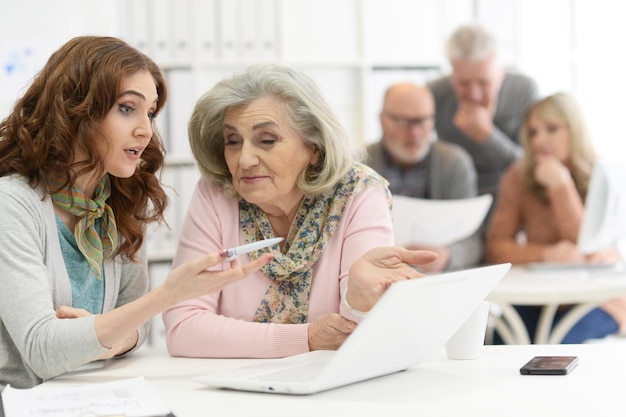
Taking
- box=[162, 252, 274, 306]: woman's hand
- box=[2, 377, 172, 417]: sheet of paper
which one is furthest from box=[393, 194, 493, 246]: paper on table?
box=[2, 377, 172, 417]: sheet of paper

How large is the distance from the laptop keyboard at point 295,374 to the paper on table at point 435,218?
1.73 metres

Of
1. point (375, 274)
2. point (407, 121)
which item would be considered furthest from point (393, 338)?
point (407, 121)

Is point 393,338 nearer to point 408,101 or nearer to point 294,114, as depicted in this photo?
point 294,114

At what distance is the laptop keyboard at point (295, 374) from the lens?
1.34 m

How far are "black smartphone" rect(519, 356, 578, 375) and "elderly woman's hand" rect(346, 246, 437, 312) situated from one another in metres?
0.24

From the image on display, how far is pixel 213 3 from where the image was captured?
3.99 metres

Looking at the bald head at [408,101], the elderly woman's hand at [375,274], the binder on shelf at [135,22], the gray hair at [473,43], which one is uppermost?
the binder on shelf at [135,22]

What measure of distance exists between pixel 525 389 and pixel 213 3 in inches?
121

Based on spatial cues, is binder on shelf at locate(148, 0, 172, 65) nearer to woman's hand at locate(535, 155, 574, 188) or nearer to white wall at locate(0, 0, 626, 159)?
white wall at locate(0, 0, 626, 159)

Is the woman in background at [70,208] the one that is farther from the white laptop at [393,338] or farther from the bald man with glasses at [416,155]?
the bald man with glasses at [416,155]

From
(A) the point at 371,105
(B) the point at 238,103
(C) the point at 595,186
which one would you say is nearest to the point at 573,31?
(A) the point at 371,105

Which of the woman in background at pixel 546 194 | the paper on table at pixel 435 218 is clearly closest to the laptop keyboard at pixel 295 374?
the paper on table at pixel 435 218

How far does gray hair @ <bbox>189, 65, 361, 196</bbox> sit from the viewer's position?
1.87m

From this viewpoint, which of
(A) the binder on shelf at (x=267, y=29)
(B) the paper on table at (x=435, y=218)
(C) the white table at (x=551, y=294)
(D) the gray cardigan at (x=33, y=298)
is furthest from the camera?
(A) the binder on shelf at (x=267, y=29)
